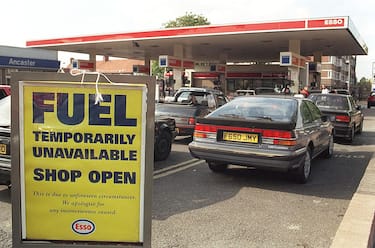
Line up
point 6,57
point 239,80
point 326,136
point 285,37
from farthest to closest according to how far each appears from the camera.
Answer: point 239,80 < point 6,57 < point 285,37 < point 326,136

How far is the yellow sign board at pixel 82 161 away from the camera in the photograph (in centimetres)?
233

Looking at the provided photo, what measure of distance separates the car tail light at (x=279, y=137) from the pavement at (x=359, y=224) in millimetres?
1146

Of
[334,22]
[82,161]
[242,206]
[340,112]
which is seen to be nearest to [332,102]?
[340,112]

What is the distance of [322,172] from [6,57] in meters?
36.0

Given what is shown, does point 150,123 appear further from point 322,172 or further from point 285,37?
point 285,37

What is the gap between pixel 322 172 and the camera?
7.54m

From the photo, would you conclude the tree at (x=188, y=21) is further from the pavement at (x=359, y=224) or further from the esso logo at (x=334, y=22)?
the pavement at (x=359, y=224)

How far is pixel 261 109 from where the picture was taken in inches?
261

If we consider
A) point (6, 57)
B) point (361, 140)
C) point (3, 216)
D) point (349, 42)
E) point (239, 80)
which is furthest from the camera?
point (239, 80)

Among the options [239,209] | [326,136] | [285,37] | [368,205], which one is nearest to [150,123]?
[239,209]

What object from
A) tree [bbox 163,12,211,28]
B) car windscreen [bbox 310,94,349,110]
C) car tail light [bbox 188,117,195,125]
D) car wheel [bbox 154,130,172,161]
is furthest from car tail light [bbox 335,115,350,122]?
tree [bbox 163,12,211,28]

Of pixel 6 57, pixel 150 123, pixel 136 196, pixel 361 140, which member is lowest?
pixel 361 140

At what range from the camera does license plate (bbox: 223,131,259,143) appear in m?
6.17

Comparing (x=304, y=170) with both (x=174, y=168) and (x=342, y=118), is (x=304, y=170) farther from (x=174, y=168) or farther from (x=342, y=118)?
(x=342, y=118)
